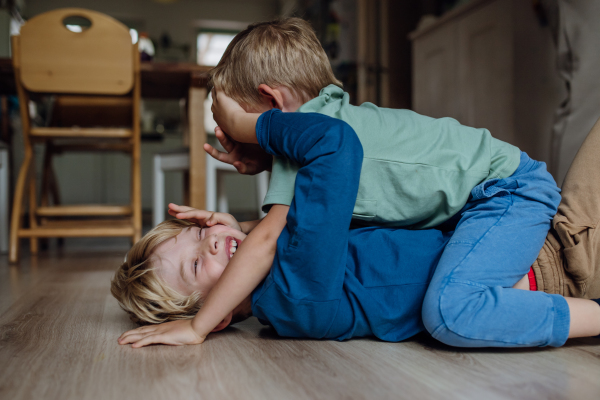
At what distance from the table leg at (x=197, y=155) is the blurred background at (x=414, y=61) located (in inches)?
15.6

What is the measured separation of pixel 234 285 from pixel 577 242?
59 centimetres

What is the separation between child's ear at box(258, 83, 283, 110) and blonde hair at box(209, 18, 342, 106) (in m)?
0.01

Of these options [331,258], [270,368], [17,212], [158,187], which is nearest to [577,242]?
[331,258]

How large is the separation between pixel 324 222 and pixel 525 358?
1.15ft

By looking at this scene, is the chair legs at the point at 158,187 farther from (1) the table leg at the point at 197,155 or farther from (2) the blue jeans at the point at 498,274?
(2) the blue jeans at the point at 498,274

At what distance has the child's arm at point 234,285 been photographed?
2.40 ft

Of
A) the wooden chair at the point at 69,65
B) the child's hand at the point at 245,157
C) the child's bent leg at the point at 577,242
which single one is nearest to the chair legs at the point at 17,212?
the wooden chair at the point at 69,65

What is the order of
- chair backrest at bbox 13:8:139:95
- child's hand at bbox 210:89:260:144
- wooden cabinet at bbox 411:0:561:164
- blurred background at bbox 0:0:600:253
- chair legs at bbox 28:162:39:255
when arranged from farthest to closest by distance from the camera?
chair legs at bbox 28:162:39:255
wooden cabinet at bbox 411:0:561:164
chair backrest at bbox 13:8:139:95
blurred background at bbox 0:0:600:253
child's hand at bbox 210:89:260:144

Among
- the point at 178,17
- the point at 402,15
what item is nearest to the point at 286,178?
the point at 402,15

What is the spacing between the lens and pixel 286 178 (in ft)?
2.51

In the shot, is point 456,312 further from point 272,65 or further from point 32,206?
point 32,206

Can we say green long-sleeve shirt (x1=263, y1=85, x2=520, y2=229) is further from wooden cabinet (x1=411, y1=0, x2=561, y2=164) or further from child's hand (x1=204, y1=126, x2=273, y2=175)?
wooden cabinet (x1=411, y1=0, x2=561, y2=164)

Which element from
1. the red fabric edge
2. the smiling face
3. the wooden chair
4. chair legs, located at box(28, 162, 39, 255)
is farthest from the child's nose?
chair legs, located at box(28, 162, 39, 255)

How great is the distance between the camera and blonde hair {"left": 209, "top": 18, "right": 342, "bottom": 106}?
87 centimetres
